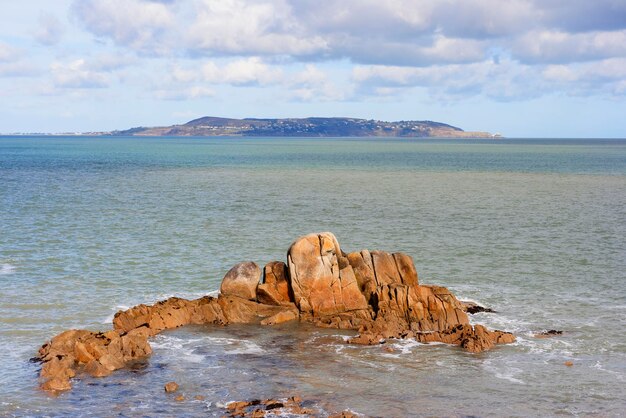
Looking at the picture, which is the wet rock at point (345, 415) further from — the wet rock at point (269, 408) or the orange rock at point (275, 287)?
the orange rock at point (275, 287)

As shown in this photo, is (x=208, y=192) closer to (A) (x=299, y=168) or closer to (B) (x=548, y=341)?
(A) (x=299, y=168)

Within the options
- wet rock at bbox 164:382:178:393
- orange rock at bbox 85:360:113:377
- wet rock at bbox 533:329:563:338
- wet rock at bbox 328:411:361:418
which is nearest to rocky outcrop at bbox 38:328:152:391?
orange rock at bbox 85:360:113:377

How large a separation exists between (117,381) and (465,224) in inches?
1585

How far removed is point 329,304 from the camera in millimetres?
33406

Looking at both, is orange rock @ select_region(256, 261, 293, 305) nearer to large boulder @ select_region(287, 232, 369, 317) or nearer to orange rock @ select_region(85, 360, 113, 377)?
large boulder @ select_region(287, 232, 369, 317)

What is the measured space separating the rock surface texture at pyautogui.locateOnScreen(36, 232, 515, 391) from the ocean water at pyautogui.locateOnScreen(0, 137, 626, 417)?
1.00 m

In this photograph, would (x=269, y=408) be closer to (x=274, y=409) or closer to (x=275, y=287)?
(x=274, y=409)

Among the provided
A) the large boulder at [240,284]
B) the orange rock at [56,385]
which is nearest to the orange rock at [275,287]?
the large boulder at [240,284]

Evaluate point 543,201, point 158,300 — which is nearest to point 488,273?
point 158,300

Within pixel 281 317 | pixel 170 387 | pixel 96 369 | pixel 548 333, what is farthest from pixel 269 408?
pixel 548 333

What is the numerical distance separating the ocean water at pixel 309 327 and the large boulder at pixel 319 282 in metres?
1.90

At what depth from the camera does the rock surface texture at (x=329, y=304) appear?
30000 mm

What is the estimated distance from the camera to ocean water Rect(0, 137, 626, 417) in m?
24.1

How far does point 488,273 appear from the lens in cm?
4222
